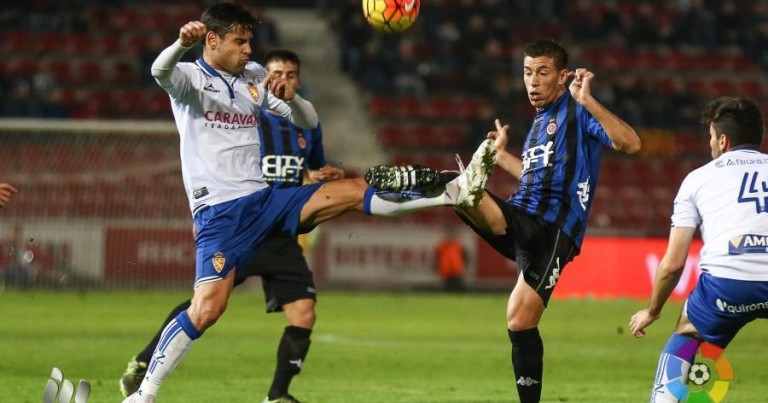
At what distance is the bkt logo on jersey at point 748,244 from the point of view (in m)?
6.01

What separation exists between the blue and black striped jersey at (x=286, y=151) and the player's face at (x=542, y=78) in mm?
2196

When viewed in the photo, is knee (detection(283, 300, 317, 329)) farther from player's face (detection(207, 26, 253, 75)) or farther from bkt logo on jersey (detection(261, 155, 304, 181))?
player's face (detection(207, 26, 253, 75))

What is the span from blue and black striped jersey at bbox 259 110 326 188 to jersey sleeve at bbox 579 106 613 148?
2.52 metres

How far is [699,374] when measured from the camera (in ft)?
21.4

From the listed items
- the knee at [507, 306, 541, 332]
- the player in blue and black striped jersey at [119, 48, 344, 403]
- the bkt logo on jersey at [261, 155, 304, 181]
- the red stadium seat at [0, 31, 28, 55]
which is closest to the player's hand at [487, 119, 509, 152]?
the knee at [507, 306, 541, 332]

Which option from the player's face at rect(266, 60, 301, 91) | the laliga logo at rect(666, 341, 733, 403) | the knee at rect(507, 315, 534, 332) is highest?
the player's face at rect(266, 60, 301, 91)

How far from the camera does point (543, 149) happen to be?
24.7 ft

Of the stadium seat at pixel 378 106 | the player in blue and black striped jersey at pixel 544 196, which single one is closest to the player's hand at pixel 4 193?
the player in blue and black striped jersey at pixel 544 196

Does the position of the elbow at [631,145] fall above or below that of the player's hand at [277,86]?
below

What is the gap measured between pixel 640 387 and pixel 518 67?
19903 mm

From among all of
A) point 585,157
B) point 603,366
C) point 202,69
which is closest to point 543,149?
point 585,157

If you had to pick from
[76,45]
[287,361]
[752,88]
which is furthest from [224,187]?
[752,88]

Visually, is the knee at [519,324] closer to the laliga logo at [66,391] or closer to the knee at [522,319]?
the knee at [522,319]

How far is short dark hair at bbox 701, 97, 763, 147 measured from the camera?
6273 mm
